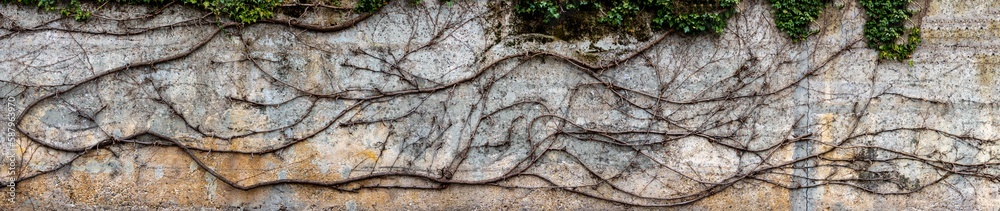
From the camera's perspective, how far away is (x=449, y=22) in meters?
6.48

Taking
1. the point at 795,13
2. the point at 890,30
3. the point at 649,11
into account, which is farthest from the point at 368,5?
the point at 890,30

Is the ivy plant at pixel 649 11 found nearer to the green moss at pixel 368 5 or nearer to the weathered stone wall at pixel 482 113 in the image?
the weathered stone wall at pixel 482 113

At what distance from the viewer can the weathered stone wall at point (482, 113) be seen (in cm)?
638

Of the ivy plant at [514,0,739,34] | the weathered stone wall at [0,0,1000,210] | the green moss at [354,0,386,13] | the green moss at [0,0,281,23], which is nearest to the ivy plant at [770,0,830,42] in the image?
the weathered stone wall at [0,0,1000,210]

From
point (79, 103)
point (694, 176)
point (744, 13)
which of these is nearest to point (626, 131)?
point (694, 176)

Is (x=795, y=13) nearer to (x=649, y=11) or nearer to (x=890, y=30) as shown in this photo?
(x=890, y=30)

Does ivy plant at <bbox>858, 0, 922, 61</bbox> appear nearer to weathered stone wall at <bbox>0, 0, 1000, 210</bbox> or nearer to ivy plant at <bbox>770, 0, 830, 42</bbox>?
weathered stone wall at <bbox>0, 0, 1000, 210</bbox>

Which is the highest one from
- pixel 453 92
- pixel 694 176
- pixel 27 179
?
pixel 453 92

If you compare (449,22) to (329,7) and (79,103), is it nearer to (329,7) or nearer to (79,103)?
(329,7)

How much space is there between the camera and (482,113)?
651 cm

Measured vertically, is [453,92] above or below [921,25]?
below

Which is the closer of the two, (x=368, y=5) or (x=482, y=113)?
(x=368, y=5)

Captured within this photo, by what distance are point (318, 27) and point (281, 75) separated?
1.56ft

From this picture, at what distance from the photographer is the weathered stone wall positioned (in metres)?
6.38
